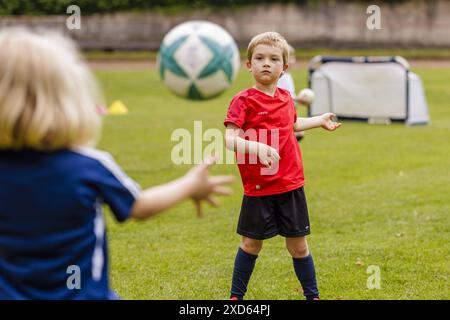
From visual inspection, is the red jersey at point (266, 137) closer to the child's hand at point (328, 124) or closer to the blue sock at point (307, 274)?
the child's hand at point (328, 124)

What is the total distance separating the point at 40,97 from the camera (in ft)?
8.15

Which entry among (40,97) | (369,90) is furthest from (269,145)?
(369,90)

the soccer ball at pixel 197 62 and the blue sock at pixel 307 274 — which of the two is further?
the soccer ball at pixel 197 62

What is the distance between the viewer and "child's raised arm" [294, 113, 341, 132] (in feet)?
15.8

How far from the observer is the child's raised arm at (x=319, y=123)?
4.83 metres

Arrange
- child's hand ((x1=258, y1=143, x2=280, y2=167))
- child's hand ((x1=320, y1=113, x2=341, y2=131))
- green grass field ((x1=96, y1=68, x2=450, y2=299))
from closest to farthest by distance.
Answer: child's hand ((x1=258, y1=143, x2=280, y2=167)) < child's hand ((x1=320, y1=113, x2=341, y2=131)) < green grass field ((x1=96, y1=68, x2=450, y2=299))

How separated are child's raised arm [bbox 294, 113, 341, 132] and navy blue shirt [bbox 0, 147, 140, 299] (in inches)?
92.3

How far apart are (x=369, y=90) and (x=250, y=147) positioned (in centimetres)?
1217

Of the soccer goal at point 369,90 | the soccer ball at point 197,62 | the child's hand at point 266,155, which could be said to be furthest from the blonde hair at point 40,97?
the soccer goal at point 369,90

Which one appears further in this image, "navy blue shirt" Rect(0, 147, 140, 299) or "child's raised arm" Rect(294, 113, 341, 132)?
"child's raised arm" Rect(294, 113, 341, 132)

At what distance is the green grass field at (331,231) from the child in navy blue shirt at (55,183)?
2.85m

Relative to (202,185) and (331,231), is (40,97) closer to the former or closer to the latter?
(202,185)

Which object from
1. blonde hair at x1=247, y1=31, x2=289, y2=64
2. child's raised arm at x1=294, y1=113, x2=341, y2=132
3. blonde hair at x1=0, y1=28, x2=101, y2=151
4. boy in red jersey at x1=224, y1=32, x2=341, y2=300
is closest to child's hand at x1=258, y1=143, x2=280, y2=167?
boy in red jersey at x1=224, y1=32, x2=341, y2=300

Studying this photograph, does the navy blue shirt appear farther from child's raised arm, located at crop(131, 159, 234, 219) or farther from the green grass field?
the green grass field
